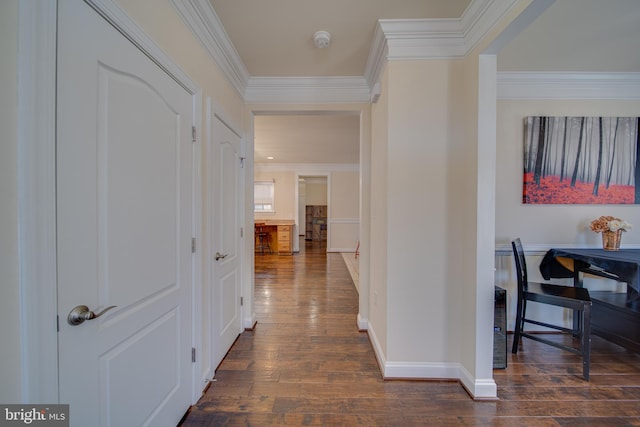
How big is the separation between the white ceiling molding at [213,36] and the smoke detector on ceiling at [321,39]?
68cm

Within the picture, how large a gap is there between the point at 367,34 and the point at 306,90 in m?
0.83

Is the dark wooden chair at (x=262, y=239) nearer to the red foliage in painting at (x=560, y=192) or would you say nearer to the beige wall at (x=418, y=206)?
the beige wall at (x=418, y=206)

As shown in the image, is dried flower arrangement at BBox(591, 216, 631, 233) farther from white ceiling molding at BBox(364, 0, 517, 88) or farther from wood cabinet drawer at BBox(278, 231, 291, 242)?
wood cabinet drawer at BBox(278, 231, 291, 242)

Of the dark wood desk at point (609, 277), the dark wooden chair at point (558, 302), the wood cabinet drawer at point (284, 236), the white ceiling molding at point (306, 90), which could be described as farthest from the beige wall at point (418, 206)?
the wood cabinet drawer at point (284, 236)

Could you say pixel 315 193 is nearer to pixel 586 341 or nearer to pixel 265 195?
pixel 265 195

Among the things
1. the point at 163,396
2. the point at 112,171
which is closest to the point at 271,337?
the point at 163,396

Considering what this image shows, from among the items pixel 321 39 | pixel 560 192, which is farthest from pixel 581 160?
pixel 321 39

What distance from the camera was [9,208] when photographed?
2.25 ft

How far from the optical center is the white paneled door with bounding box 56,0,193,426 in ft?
2.75

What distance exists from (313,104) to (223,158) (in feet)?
3.61

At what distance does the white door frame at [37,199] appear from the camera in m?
0.71

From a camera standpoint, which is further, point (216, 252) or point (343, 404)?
point (216, 252)

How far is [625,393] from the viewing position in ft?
5.70

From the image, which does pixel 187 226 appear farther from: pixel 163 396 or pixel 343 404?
pixel 343 404
